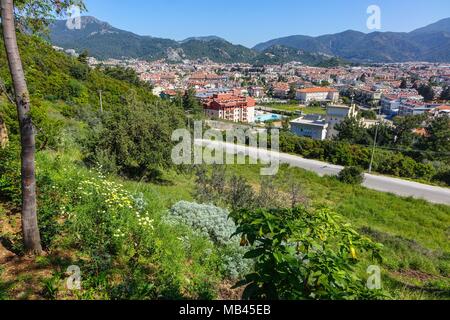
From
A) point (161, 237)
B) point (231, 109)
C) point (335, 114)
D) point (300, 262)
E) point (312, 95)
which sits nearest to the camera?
point (300, 262)

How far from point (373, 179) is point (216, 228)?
1988 centimetres

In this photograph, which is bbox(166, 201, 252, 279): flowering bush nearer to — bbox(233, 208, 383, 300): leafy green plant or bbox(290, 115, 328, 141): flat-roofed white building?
bbox(233, 208, 383, 300): leafy green plant

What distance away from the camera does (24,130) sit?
357 centimetres

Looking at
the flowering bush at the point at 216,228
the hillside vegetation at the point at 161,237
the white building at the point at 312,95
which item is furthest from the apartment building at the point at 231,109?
the flowering bush at the point at 216,228

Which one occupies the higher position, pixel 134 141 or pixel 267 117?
pixel 134 141

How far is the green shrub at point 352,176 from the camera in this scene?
834 inches

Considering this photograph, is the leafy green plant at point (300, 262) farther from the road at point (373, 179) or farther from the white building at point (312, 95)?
the white building at point (312, 95)

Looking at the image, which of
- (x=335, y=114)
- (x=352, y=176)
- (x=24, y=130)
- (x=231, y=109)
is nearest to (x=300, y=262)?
(x=24, y=130)

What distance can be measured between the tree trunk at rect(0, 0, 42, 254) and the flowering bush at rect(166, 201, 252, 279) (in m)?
2.59

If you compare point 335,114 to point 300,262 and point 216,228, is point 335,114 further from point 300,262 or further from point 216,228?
point 300,262
